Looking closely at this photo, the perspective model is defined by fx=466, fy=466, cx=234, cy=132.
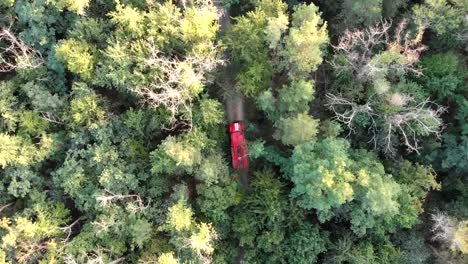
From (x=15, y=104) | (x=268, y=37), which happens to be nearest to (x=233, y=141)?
(x=268, y=37)

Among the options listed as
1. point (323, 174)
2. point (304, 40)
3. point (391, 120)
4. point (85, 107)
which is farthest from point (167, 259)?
point (391, 120)

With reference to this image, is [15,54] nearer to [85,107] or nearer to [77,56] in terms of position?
→ [77,56]

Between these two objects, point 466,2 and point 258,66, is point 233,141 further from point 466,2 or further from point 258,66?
point 466,2

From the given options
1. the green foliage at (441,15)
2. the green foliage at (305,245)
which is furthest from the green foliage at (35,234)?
the green foliage at (441,15)

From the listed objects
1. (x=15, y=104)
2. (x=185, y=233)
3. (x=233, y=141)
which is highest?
(x=15, y=104)

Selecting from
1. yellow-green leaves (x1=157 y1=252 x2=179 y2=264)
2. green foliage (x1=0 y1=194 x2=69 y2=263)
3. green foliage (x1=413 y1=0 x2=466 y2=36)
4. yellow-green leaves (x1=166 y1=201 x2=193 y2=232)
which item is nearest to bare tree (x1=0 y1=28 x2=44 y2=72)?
green foliage (x1=0 y1=194 x2=69 y2=263)

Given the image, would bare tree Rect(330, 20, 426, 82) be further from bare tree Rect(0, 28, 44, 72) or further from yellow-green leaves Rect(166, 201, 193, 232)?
bare tree Rect(0, 28, 44, 72)

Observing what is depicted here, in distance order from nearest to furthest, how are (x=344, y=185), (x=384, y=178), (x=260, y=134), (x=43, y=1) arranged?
(x=344, y=185) → (x=384, y=178) → (x=43, y=1) → (x=260, y=134)
